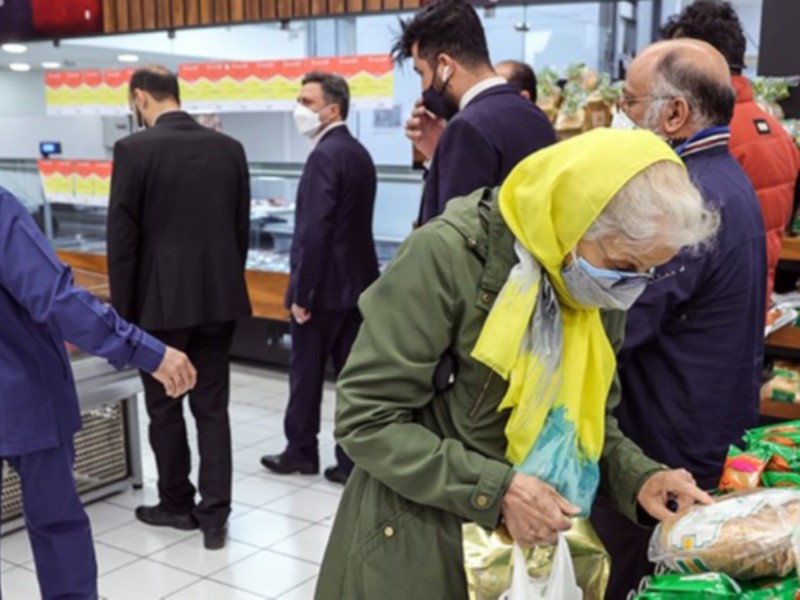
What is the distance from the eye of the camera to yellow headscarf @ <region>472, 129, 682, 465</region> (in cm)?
129

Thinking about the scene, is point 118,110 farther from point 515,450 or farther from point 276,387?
point 515,450

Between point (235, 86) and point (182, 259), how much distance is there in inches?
123

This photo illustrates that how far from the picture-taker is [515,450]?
1434 millimetres

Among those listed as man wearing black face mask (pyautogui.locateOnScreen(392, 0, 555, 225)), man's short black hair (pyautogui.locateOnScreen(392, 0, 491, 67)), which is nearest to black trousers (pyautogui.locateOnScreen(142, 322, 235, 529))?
man wearing black face mask (pyautogui.locateOnScreen(392, 0, 555, 225))

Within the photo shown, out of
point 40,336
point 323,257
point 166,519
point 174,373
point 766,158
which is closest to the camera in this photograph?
point 40,336

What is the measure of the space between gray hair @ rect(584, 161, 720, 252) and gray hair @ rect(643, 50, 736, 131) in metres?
0.77

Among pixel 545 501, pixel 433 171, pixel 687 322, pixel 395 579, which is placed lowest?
pixel 395 579

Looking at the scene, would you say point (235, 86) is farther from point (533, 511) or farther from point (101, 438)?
point (533, 511)

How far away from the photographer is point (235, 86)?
247 inches

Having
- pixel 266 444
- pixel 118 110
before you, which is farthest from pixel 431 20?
pixel 118 110

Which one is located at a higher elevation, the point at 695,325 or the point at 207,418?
the point at 695,325

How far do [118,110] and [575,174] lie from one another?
629 cm

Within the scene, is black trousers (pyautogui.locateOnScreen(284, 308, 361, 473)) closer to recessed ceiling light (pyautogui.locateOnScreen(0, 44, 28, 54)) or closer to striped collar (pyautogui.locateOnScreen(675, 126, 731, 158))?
striped collar (pyautogui.locateOnScreen(675, 126, 731, 158))

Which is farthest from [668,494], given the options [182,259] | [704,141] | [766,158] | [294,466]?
[294,466]
